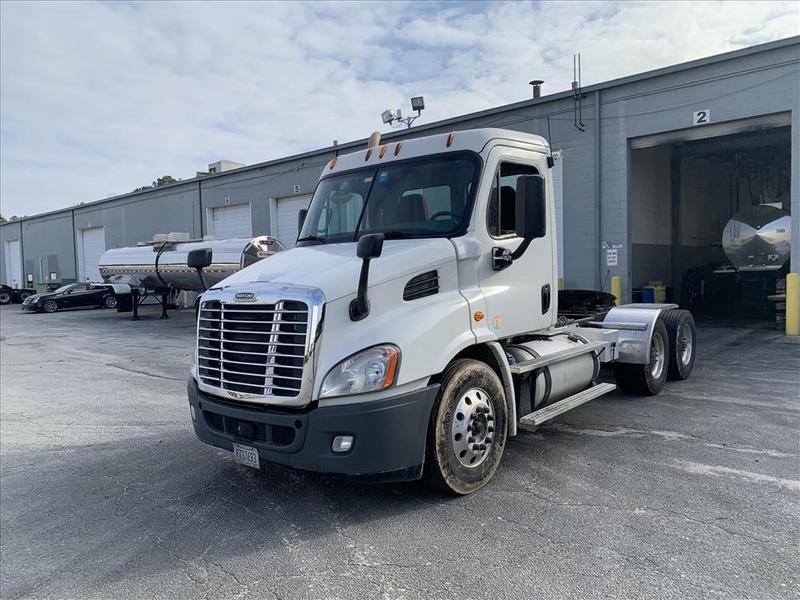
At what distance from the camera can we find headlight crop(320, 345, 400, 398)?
159 inches

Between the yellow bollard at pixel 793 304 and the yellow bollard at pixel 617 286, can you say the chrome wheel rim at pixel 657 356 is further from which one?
the yellow bollard at pixel 617 286

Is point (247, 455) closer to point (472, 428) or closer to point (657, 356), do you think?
point (472, 428)

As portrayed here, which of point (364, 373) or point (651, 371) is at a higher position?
point (364, 373)

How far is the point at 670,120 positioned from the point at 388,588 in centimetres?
1553

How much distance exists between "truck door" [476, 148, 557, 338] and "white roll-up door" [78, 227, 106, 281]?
3908cm

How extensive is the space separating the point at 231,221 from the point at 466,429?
90.4 ft

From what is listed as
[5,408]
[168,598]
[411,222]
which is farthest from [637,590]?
[5,408]

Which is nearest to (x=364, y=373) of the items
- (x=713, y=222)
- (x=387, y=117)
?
(x=387, y=117)

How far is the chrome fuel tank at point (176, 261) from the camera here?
2119 cm

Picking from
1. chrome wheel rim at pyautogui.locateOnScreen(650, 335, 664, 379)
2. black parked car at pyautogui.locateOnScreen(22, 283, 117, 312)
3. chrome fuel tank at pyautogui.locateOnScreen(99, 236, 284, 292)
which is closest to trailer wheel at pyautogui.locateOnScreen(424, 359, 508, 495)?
chrome wheel rim at pyautogui.locateOnScreen(650, 335, 664, 379)

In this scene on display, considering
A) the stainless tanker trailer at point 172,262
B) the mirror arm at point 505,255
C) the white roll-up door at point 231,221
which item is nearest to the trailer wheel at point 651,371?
the mirror arm at point 505,255

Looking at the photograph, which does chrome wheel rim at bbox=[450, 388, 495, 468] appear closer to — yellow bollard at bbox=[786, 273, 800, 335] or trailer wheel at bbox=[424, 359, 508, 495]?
trailer wheel at bbox=[424, 359, 508, 495]

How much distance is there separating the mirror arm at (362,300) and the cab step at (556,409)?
1.87 m

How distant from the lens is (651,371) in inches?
321
